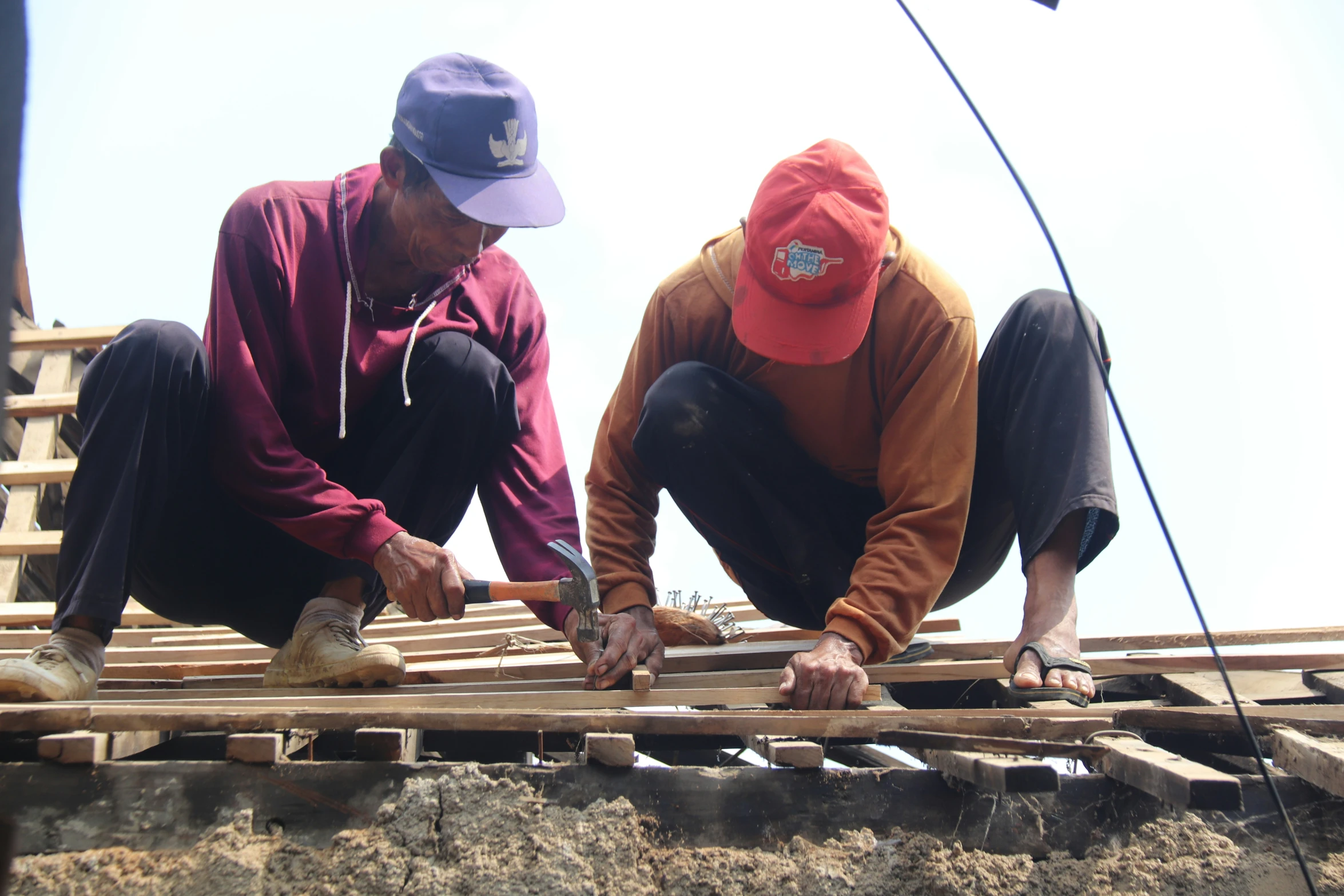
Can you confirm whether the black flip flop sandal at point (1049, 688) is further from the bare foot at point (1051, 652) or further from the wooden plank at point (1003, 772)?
the wooden plank at point (1003, 772)

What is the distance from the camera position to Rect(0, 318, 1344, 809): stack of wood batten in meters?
1.30

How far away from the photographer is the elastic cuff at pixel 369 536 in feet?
6.09

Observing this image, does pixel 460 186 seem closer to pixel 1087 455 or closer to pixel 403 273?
pixel 403 273

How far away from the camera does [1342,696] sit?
68.3 inches

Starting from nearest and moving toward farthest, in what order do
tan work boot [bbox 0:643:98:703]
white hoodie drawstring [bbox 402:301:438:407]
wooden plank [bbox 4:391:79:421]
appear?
tan work boot [bbox 0:643:98:703] → white hoodie drawstring [bbox 402:301:438:407] → wooden plank [bbox 4:391:79:421]

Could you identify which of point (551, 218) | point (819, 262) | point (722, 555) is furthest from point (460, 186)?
point (722, 555)

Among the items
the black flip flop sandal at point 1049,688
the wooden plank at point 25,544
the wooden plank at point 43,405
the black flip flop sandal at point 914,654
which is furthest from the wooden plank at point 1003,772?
the wooden plank at point 43,405

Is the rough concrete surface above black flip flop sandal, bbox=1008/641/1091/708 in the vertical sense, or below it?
below

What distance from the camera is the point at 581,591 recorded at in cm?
184

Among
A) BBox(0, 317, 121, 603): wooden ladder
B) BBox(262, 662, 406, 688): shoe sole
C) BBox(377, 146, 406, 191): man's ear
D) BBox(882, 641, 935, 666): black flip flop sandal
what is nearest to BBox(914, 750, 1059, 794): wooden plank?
BBox(882, 641, 935, 666): black flip flop sandal

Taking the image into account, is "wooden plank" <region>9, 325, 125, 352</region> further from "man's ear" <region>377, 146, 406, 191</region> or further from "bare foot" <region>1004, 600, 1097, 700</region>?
"bare foot" <region>1004, 600, 1097, 700</region>

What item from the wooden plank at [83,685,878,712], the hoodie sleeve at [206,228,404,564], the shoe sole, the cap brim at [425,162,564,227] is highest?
the cap brim at [425,162,564,227]

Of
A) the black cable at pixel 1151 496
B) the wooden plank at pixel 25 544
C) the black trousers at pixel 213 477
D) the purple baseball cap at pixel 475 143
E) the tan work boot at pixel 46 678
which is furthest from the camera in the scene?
the wooden plank at pixel 25 544

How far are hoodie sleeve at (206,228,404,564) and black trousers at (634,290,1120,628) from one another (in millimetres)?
637
